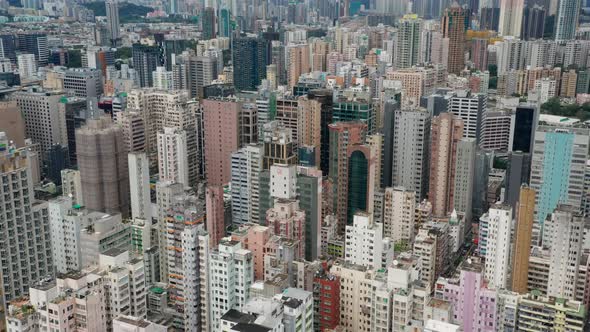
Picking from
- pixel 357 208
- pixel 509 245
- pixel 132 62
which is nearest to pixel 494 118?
pixel 357 208

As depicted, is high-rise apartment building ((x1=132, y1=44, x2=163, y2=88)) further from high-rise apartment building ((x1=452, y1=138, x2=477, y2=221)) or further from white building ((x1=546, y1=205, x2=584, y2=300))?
white building ((x1=546, y1=205, x2=584, y2=300))

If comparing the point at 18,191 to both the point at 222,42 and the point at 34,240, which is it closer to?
the point at 34,240

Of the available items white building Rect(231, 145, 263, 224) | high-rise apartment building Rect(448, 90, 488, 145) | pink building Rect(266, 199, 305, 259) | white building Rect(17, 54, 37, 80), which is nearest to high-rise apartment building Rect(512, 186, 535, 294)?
pink building Rect(266, 199, 305, 259)

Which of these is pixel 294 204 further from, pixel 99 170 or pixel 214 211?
pixel 99 170

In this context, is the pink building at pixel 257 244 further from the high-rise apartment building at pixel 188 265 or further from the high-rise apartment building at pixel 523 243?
the high-rise apartment building at pixel 523 243

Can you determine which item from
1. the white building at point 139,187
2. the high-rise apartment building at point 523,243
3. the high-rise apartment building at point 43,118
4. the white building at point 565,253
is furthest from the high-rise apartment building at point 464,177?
the high-rise apartment building at point 43,118

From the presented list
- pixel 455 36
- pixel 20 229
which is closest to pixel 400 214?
pixel 20 229
